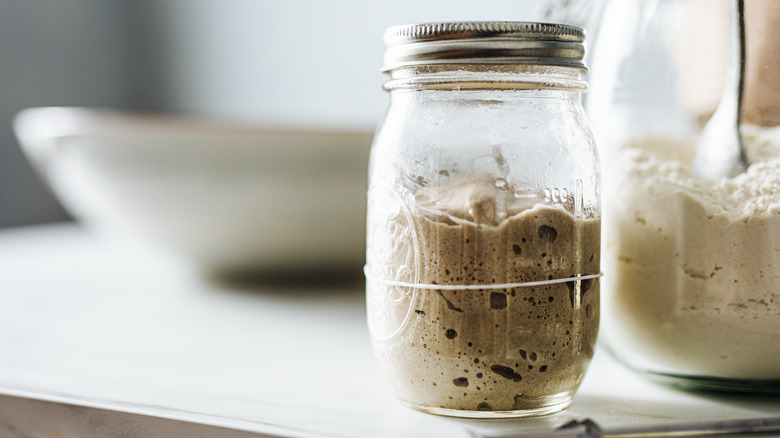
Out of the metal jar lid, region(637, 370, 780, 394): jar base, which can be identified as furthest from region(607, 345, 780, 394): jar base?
the metal jar lid

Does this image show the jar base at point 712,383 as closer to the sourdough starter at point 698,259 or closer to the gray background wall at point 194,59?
the sourdough starter at point 698,259

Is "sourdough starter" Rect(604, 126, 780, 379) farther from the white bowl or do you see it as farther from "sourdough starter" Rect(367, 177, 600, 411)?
the white bowl

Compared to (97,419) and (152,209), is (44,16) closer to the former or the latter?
(152,209)

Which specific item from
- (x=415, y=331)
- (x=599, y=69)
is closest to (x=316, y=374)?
(x=415, y=331)

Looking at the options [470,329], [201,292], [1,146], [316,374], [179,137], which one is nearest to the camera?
[470,329]

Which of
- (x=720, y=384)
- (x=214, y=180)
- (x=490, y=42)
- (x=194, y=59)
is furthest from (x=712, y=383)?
(x=194, y=59)

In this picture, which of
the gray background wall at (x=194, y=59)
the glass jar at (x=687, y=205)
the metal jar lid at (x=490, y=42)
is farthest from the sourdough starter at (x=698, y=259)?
the gray background wall at (x=194, y=59)
